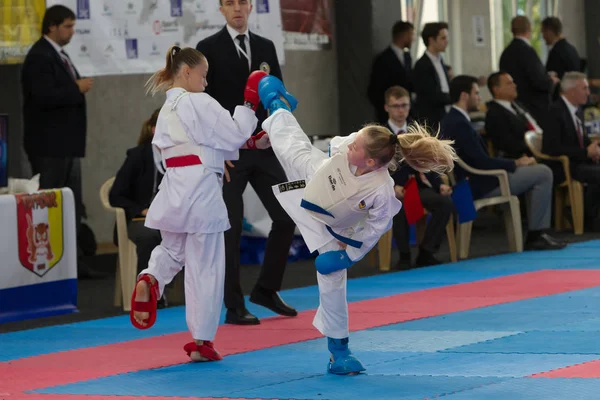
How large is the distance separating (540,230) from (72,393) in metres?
5.76

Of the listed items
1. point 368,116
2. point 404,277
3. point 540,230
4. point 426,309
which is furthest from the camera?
point 368,116

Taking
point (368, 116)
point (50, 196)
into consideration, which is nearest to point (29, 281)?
point (50, 196)

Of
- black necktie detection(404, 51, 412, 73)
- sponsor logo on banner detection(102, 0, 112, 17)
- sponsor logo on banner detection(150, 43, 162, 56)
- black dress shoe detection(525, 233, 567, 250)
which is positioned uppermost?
sponsor logo on banner detection(102, 0, 112, 17)

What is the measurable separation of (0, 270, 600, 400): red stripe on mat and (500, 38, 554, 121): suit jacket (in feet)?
14.4

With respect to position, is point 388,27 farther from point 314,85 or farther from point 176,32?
point 176,32

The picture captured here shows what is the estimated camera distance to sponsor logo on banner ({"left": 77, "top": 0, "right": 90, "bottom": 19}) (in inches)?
351

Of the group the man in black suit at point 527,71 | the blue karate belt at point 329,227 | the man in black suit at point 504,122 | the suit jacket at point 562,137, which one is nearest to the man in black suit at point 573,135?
the suit jacket at point 562,137

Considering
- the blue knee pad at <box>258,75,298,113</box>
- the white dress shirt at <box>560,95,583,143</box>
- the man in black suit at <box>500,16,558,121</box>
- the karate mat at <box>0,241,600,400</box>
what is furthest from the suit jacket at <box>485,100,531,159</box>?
the blue knee pad at <box>258,75,298,113</box>

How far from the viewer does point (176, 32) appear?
Answer: 972cm

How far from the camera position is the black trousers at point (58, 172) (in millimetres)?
8188

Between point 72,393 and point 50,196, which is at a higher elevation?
point 50,196

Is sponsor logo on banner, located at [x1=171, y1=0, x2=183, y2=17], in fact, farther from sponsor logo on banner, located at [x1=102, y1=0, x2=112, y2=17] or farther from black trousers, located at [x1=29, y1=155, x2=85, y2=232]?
black trousers, located at [x1=29, y1=155, x2=85, y2=232]

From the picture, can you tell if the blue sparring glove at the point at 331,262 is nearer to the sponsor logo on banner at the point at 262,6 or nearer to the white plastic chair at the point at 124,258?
the white plastic chair at the point at 124,258

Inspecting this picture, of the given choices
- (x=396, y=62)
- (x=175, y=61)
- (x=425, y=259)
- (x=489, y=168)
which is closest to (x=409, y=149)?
(x=175, y=61)
